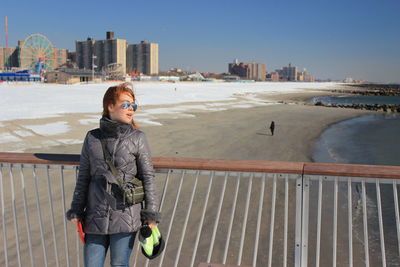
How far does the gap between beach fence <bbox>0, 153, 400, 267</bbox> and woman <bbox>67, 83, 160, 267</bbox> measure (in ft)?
1.80

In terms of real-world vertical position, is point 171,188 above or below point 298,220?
below

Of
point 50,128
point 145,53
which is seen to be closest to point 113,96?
point 50,128

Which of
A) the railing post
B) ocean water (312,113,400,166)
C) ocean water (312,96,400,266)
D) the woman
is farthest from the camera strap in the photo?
ocean water (312,113,400,166)

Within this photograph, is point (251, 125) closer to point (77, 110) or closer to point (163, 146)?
point (163, 146)

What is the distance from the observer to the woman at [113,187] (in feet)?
8.43

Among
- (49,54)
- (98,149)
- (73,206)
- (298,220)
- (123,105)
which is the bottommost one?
(298,220)

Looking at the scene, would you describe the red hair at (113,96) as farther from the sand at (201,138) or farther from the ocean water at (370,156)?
the sand at (201,138)

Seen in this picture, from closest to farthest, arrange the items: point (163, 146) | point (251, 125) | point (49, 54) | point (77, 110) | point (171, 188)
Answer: point (171, 188), point (163, 146), point (251, 125), point (77, 110), point (49, 54)

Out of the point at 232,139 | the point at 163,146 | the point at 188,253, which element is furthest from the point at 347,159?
the point at 188,253

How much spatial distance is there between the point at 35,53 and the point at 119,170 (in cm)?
12431

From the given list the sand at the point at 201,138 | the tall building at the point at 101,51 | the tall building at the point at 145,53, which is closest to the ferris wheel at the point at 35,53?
the tall building at the point at 101,51

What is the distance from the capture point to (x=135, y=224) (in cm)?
262

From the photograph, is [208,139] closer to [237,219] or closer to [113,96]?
[237,219]

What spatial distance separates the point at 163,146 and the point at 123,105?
1197 centimetres
